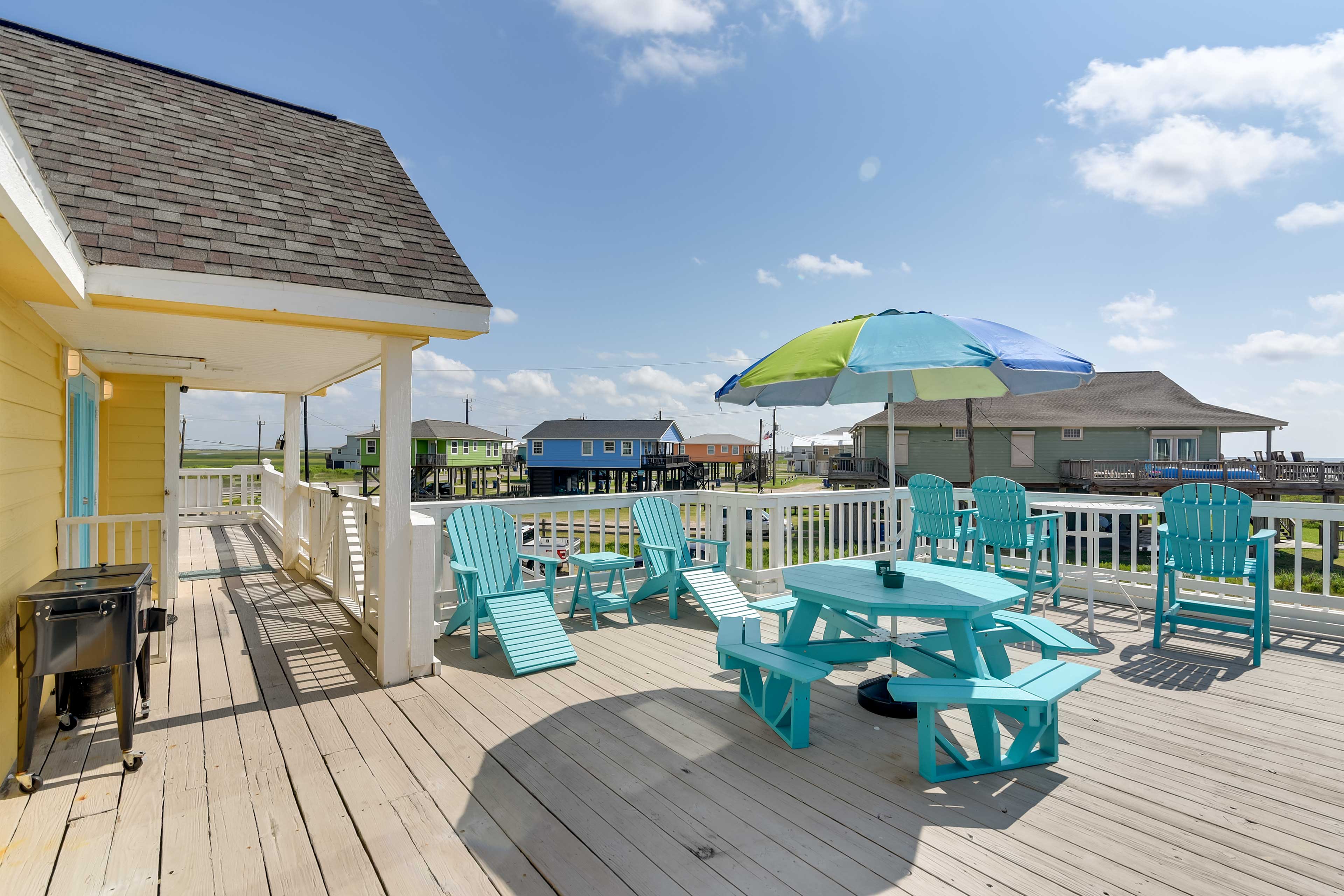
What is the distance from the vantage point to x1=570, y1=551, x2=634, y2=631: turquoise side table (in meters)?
4.72

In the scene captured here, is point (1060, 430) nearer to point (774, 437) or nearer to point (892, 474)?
point (892, 474)

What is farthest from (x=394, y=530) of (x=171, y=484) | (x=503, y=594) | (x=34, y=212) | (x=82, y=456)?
(x=171, y=484)

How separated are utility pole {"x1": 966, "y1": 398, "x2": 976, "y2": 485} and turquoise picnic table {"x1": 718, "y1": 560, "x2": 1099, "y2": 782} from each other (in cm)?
1850

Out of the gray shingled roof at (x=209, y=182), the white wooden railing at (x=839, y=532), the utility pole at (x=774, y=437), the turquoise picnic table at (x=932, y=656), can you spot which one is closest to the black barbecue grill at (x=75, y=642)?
the gray shingled roof at (x=209, y=182)

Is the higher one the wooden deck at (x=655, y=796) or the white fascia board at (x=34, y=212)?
the white fascia board at (x=34, y=212)

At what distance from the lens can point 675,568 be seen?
197 inches

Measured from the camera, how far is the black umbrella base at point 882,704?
9.98 ft

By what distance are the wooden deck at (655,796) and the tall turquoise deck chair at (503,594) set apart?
187 millimetres

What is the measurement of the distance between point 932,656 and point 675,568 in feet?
7.58

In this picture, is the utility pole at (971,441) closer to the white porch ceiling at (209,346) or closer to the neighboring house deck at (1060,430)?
the neighboring house deck at (1060,430)

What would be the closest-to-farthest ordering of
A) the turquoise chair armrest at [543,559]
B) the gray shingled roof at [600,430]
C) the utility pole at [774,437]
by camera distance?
the turquoise chair armrest at [543,559]
the gray shingled roof at [600,430]
the utility pole at [774,437]

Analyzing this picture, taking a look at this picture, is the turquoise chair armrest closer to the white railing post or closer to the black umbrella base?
the white railing post

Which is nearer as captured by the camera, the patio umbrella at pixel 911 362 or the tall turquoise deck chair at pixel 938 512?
the patio umbrella at pixel 911 362

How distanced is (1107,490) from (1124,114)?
45.7 feet
